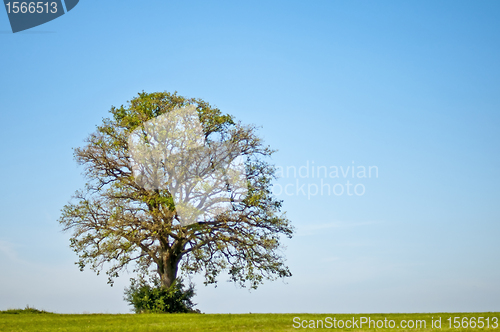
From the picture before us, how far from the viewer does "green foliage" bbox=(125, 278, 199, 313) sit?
26.5 meters

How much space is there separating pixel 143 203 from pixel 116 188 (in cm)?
191

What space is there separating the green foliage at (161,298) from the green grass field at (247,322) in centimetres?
262

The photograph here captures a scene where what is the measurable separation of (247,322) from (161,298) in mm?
7822

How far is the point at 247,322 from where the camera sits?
20.4 meters

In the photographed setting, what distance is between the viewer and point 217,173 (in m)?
28.7

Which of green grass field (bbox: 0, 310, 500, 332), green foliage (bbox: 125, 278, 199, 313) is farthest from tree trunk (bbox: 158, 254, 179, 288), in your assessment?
green grass field (bbox: 0, 310, 500, 332)

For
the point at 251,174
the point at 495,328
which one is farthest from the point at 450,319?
the point at 251,174

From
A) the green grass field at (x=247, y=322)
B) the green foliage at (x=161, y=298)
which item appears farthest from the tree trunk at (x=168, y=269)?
the green grass field at (x=247, y=322)

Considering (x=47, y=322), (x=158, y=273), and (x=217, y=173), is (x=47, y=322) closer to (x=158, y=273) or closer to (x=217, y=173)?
(x=158, y=273)

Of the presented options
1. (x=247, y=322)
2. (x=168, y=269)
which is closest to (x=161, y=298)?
(x=168, y=269)

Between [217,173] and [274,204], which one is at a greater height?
[217,173]

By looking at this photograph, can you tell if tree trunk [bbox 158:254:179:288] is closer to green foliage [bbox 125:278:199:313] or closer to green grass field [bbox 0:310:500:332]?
green foliage [bbox 125:278:199:313]

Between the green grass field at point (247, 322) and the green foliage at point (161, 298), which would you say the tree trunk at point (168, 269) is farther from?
the green grass field at point (247, 322)

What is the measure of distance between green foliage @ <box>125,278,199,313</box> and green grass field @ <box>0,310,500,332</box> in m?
2.62
